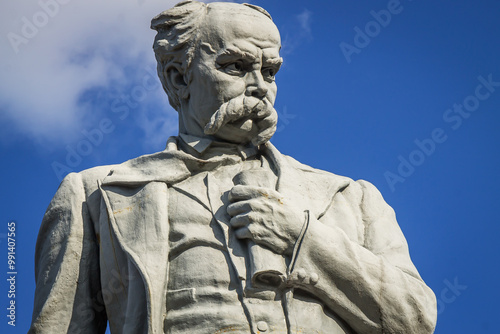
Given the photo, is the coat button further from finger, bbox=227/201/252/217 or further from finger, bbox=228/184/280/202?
finger, bbox=228/184/280/202

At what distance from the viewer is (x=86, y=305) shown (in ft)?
36.4

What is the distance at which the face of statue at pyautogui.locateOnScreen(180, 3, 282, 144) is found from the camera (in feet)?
37.2

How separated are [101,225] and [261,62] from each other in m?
2.14

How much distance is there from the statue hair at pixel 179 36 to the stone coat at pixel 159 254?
71 cm

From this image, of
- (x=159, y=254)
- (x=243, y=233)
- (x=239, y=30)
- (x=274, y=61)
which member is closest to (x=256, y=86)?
(x=274, y=61)

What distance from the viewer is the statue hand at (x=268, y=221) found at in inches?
419

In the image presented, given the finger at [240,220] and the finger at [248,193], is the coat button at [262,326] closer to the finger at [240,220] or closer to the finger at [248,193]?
the finger at [240,220]

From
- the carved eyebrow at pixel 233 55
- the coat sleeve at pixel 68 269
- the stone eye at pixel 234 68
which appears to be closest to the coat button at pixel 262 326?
the coat sleeve at pixel 68 269

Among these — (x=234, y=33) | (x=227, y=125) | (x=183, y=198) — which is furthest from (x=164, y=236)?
(x=234, y=33)

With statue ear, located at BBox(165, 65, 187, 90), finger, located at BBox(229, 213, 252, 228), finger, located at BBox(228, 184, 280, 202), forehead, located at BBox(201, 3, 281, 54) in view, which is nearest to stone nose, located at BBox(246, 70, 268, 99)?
forehead, located at BBox(201, 3, 281, 54)

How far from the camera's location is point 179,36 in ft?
38.1

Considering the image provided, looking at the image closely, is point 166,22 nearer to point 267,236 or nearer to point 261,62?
point 261,62

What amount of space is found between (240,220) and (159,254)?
771 millimetres

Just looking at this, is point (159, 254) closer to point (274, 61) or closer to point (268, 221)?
point (268, 221)
